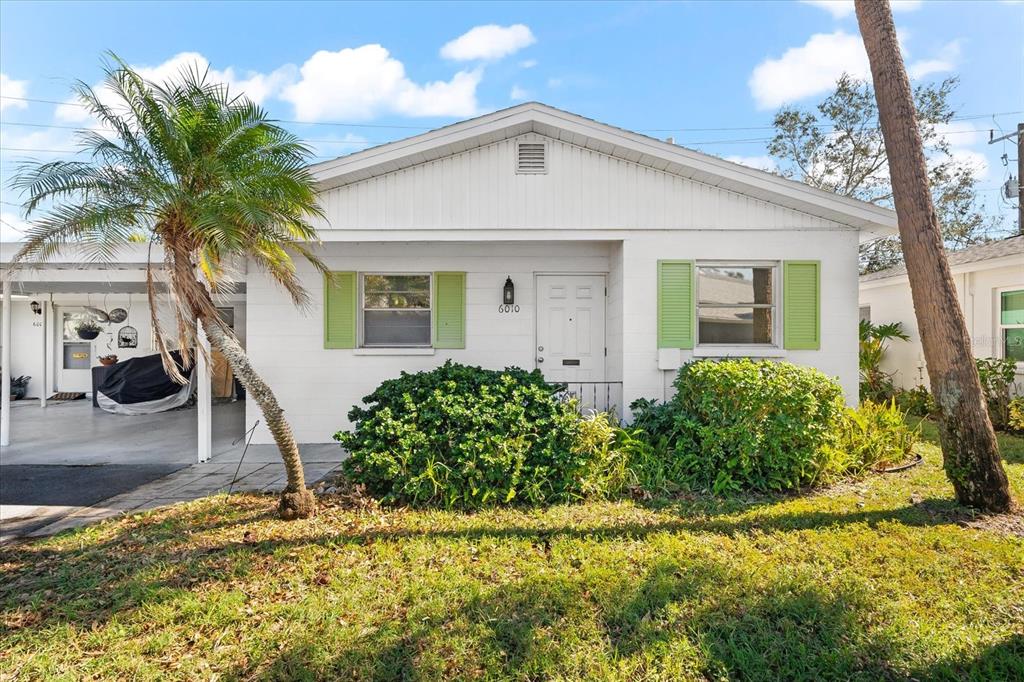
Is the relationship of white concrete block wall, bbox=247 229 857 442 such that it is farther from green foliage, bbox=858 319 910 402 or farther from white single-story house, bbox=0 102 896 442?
green foliage, bbox=858 319 910 402

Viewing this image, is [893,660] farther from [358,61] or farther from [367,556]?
[358,61]

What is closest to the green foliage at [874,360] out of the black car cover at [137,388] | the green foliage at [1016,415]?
the green foliage at [1016,415]

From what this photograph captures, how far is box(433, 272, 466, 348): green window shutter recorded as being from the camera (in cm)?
757

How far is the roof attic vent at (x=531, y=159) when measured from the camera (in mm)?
6562

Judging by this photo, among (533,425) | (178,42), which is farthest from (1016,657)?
(178,42)

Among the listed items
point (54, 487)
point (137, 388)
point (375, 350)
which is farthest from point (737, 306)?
point (137, 388)

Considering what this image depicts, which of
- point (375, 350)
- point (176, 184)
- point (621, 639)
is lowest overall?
point (621, 639)

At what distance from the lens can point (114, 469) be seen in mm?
6352

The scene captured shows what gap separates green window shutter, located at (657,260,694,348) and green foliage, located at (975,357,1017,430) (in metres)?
5.24

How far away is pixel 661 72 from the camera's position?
13.5 m

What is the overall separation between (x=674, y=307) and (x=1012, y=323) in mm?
6903

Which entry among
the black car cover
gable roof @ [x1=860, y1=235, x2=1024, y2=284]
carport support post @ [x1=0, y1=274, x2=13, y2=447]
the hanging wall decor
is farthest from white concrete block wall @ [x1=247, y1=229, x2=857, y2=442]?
the hanging wall decor

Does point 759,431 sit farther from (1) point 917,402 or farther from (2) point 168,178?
(1) point 917,402

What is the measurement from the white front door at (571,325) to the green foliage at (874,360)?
6.17m
